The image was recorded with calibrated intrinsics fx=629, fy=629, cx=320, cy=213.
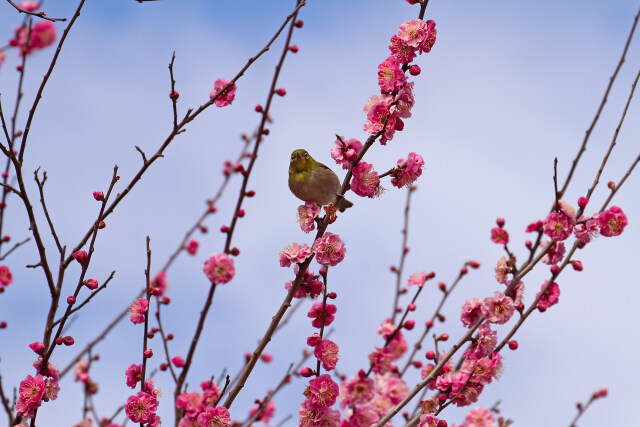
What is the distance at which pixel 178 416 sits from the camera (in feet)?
11.5

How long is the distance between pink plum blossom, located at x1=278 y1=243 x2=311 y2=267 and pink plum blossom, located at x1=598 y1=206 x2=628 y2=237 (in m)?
1.78

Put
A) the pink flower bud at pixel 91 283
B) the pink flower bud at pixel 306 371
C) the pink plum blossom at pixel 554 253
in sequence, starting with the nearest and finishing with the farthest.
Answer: the pink flower bud at pixel 91 283
the pink flower bud at pixel 306 371
the pink plum blossom at pixel 554 253

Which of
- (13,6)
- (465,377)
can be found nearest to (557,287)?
(465,377)

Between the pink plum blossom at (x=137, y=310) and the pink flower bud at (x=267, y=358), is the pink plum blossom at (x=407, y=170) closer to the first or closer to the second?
the pink plum blossom at (x=137, y=310)

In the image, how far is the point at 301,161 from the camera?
14.4ft

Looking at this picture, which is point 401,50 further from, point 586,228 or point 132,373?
point 132,373

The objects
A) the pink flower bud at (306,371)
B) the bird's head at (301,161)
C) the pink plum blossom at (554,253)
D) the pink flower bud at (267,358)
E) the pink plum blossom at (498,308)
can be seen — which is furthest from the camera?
the pink flower bud at (267,358)

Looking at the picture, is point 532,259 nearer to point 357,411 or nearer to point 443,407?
Result: point 443,407

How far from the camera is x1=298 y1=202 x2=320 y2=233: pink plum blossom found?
3350 millimetres

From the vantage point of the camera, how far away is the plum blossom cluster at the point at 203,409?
10.6ft

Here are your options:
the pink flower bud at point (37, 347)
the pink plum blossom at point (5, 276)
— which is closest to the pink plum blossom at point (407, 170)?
the pink flower bud at point (37, 347)

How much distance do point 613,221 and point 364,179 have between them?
5.12 ft

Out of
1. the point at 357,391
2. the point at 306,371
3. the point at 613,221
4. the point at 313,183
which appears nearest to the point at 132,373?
→ the point at 306,371

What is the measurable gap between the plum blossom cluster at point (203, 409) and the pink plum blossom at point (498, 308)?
159cm
